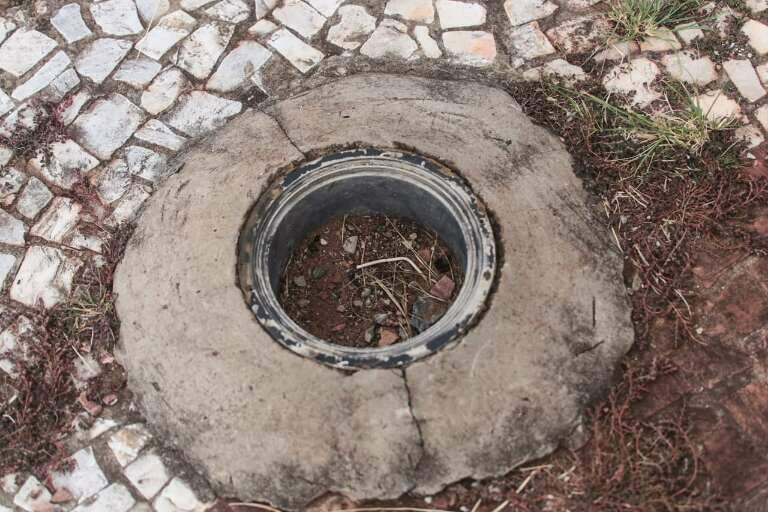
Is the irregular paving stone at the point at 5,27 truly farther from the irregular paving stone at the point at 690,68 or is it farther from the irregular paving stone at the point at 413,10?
the irregular paving stone at the point at 690,68

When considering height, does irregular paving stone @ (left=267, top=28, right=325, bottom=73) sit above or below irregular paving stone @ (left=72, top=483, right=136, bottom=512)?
above

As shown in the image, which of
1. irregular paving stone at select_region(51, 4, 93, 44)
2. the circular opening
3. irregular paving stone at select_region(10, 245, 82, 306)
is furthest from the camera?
irregular paving stone at select_region(51, 4, 93, 44)

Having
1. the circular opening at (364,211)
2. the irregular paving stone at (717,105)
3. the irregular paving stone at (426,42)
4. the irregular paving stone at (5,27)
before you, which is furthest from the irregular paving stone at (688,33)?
the irregular paving stone at (5,27)

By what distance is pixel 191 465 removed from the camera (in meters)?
2.84

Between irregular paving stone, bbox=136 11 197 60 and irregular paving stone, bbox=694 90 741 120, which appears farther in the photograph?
irregular paving stone, bbox=136 11 197 60

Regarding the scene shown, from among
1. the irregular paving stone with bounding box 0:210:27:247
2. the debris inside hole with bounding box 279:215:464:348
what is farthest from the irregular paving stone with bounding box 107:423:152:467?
the irregular paving stone with bounding box 0:210:27:247

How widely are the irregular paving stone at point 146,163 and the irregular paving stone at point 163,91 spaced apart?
0.25 m

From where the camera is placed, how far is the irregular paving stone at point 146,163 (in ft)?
11.3

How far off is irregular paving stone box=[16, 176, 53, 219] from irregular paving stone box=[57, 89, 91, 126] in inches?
14.7

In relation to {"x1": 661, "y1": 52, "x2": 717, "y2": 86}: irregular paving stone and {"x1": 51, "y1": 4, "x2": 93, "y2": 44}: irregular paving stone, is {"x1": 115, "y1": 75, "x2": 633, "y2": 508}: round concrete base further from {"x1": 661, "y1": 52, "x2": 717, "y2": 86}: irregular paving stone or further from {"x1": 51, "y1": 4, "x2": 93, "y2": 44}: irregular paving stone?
{"x1": 51, "y1": 4, "x2": 93, "y2": 44}: irregular paving stone

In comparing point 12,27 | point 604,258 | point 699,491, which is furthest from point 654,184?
point 12,27

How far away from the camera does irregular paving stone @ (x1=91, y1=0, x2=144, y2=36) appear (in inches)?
151

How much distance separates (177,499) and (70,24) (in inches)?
107

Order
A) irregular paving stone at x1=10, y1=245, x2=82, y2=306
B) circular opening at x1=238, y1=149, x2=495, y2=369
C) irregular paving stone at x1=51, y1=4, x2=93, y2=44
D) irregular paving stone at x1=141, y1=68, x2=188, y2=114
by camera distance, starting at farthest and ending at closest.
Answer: irregular paving stone at x1=51, y1=4, x2=93, y2=44
irregular paving stone at x1=141, y1=68, x2=188, y2=114
irregular paving stone at x1=10, y1=245, x2=82, y2=306
circular opening at x1=238, y1=149, x2=495, y2=369
